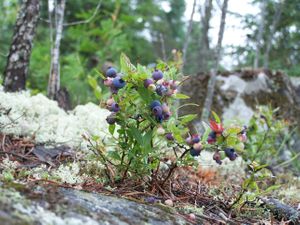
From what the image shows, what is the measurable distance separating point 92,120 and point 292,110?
3749 millimetres

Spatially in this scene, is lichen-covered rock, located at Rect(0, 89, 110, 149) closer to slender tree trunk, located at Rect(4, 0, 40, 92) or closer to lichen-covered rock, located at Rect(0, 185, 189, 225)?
slender tree trunk, located at Rect(4, 0, 40, 92)

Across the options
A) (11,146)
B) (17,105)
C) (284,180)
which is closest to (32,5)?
(17,105)

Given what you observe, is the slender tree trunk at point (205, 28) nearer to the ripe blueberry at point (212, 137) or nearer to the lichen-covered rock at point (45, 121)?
the lichen-covered rock at point (45, 121)

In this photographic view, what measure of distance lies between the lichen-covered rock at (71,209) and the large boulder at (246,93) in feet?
15.0

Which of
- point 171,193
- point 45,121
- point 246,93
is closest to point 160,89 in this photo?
point 171,193

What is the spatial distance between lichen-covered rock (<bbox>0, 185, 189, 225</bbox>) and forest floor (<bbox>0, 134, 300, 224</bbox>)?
110 mm

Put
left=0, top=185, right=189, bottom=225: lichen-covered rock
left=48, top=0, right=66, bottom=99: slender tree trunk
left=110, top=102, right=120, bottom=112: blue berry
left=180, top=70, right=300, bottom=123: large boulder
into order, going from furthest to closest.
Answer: left=180, top=70, right=300, bottom=123: large boulder
left=48, top=0, right=66, bottom=99: slender tree trunk
left=110, top=102, right=120, bottom=112: blue berry
left=0, top=185, right=189, bottom=225: lichen-covered rock

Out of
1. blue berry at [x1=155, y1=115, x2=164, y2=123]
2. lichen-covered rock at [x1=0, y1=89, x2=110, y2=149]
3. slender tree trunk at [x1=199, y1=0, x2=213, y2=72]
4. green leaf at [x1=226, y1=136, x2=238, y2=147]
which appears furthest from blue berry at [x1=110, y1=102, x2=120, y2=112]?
slender tree trunk at [x1=199, y1=0, x2=213, y2=72]

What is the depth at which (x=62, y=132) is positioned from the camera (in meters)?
3.63

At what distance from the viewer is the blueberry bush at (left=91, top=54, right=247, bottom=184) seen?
6.62ft

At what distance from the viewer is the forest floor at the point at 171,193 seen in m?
2.04

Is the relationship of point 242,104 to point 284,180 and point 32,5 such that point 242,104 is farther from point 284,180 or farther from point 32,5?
point 32,5

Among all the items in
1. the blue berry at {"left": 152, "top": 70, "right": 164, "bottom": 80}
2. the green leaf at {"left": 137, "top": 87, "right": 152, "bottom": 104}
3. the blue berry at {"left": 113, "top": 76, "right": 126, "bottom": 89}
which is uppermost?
the blue berry at {"left": 152, "top": 70, "right": 164, "bottom": 80}

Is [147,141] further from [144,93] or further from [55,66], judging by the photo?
[55,66]
